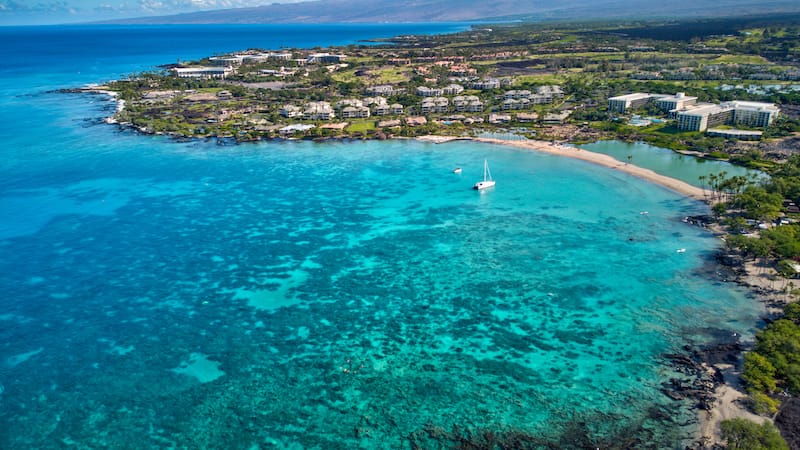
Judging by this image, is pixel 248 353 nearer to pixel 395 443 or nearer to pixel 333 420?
pixel 333 420

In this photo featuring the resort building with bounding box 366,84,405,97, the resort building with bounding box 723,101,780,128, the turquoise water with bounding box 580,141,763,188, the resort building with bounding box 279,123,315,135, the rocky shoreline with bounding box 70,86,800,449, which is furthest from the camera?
the resort building with bounding box 366,84,405,97

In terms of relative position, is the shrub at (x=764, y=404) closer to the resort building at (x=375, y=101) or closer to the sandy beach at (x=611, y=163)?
the sandy beach at (x=611, y=163)

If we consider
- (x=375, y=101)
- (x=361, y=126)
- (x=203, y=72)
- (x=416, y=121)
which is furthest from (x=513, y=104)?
(x=203, y=72)

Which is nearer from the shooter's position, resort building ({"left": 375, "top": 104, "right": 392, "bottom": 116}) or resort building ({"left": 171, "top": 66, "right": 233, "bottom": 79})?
resort building ({"left": 375, "top": 104, "right": 392, "bottom": 116})

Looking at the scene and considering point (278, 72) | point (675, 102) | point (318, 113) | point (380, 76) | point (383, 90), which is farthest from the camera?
point (278, 72)

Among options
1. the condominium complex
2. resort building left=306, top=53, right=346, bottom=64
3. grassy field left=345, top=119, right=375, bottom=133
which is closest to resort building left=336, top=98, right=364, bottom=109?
grassy field left=345, top=119, right=375, bottom=133

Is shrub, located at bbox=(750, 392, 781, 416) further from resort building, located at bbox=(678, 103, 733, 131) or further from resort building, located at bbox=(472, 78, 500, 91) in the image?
resort building, located at bbox=(472, 78, 500, 91)

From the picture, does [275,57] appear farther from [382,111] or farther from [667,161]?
[667,161]
